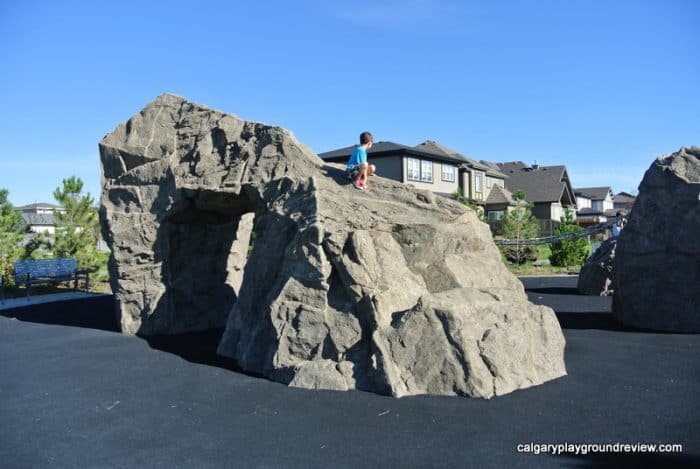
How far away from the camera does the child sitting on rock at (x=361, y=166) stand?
7828 mm

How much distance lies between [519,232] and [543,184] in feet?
70.5

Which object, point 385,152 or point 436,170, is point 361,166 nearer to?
point 385,152

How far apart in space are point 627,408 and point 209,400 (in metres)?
4.32

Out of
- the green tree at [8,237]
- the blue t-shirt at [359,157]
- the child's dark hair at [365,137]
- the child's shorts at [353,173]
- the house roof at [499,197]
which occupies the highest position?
the house roof at [499,197]

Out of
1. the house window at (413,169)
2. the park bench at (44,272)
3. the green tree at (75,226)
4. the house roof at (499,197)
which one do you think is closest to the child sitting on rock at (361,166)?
the park bench at (44,272)

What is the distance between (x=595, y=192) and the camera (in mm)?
62625

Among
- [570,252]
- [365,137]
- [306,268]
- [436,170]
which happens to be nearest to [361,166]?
[365,137]

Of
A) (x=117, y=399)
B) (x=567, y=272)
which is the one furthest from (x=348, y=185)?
(x=567, y=272)

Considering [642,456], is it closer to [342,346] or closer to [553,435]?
[553,435]

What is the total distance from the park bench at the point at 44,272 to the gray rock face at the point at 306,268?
6269 millimetres

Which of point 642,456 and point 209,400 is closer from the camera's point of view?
point 642,456

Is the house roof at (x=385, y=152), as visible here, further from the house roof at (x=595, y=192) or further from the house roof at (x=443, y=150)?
the house roof at (x=595, y=192)

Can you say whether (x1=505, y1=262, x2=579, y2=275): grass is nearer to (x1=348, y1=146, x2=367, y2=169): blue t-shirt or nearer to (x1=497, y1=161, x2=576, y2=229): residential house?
(x1=348, y1=146, x2=367, y2=169): blue t-shirt

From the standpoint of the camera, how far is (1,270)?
1614 centimetres
